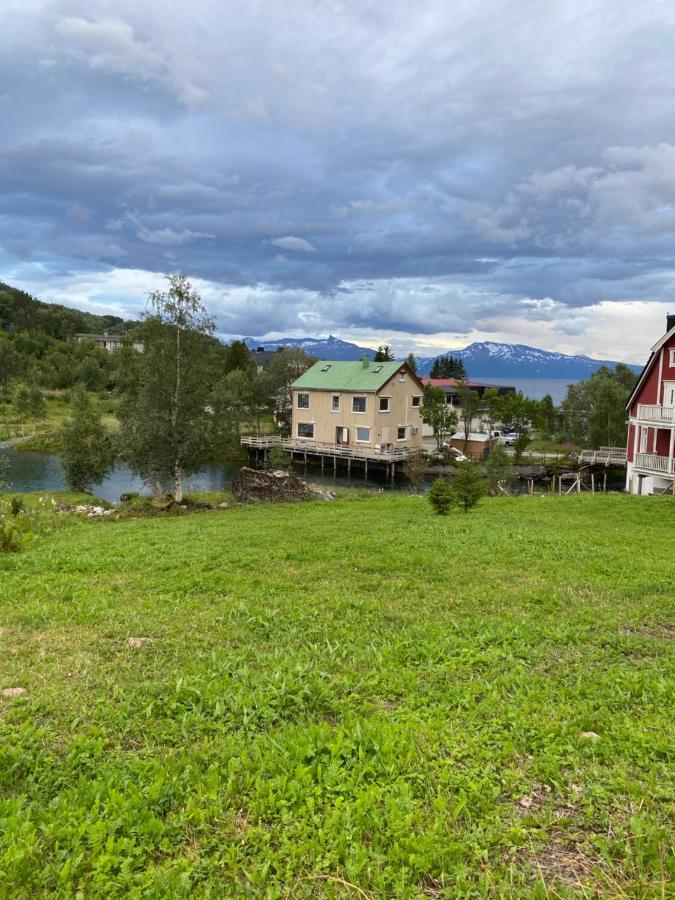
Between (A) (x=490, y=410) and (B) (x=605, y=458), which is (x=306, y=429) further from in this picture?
(B) (x=605, y=458)

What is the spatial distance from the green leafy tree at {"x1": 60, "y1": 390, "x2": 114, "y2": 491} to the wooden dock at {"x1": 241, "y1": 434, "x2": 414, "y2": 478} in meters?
19.2

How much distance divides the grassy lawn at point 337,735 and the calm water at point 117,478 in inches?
914

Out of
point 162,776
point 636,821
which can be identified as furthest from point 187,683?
point 636,821

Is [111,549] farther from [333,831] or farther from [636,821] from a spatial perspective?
[636,821]

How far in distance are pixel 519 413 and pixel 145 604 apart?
4616 centimetres

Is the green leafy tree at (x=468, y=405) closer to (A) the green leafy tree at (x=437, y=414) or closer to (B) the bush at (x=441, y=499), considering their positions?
(A) the green leafy tree at (x=437, y=414)

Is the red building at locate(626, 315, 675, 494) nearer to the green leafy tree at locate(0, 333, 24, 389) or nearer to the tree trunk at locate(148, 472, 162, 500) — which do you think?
the tree trunk at locate(148, 472, 162, 500)

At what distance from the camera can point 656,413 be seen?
97.1 ft

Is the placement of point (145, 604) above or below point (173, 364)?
below

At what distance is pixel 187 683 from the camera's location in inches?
190

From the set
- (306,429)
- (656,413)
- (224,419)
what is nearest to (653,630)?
(224,419)

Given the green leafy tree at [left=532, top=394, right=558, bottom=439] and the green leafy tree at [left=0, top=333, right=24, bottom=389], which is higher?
Answer: the green leafy tree at [left=0, top=333, right=24, bottom=389]

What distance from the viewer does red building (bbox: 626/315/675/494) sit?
28.5 metres

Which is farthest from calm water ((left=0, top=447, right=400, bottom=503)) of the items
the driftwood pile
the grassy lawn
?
the grassy lawn
